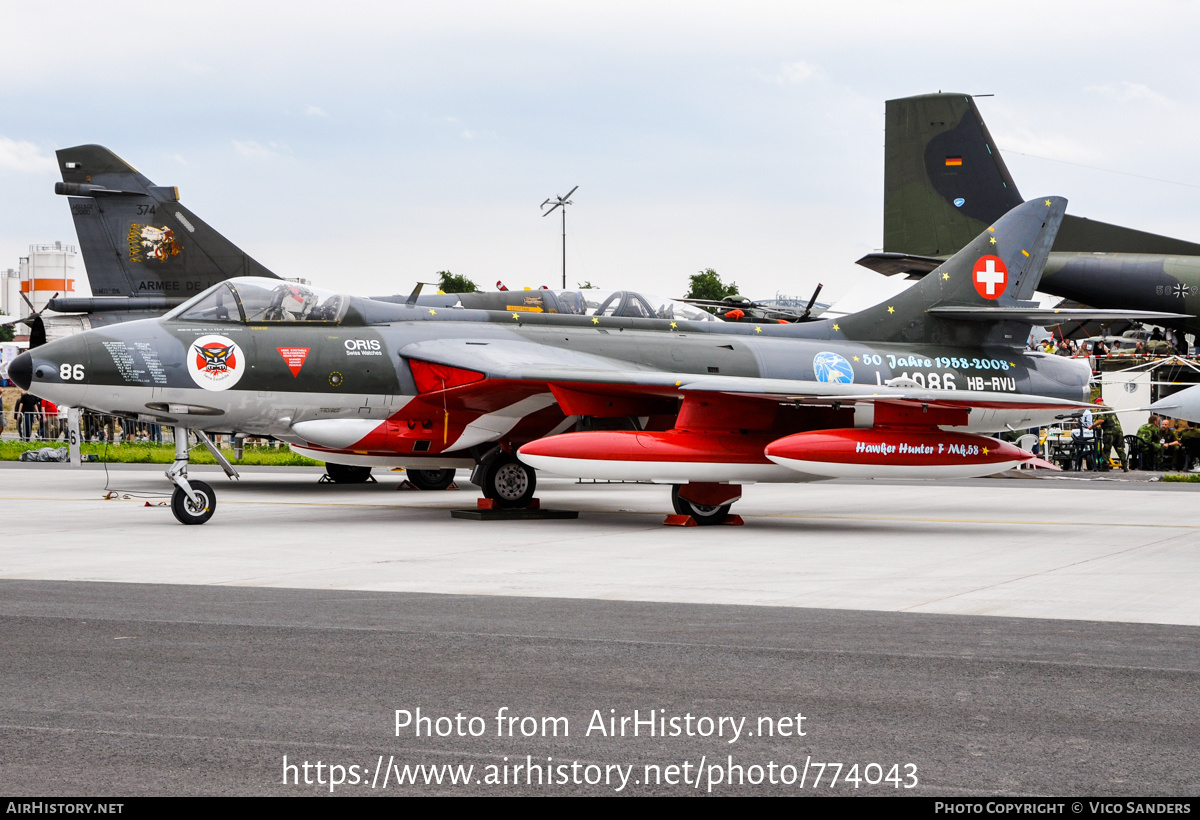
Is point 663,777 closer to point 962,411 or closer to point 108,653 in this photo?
point 108,653

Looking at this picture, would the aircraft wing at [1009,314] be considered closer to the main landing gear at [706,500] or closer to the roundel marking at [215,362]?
the main landing gear at [706,500]

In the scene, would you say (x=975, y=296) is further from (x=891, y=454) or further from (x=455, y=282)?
(x=455, y=282)

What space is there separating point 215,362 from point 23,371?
193 cm

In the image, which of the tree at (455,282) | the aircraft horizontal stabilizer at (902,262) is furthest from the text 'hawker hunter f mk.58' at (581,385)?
the tree at (455,282)

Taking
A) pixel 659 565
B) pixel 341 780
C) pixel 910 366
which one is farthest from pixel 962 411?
pixel 341 780

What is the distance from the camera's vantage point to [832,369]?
15844 millimetres

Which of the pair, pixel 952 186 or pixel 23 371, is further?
pixel 952 186

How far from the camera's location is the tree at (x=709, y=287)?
87.0 meters

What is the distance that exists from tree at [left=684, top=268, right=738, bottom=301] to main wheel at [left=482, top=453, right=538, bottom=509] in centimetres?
7205

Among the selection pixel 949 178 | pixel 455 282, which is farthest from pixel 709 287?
pixel 949 178

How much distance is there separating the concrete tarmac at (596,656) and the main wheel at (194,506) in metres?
0.80

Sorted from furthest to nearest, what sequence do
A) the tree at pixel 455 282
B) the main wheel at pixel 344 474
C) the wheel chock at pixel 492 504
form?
the tree at pixel 455 282 < the main wheel at pixel 344 474 < the wheel chock at pixel 492 504

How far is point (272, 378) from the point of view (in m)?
13.6

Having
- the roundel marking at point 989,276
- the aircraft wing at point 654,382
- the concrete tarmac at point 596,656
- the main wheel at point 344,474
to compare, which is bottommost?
the main wheel at point 344,474
